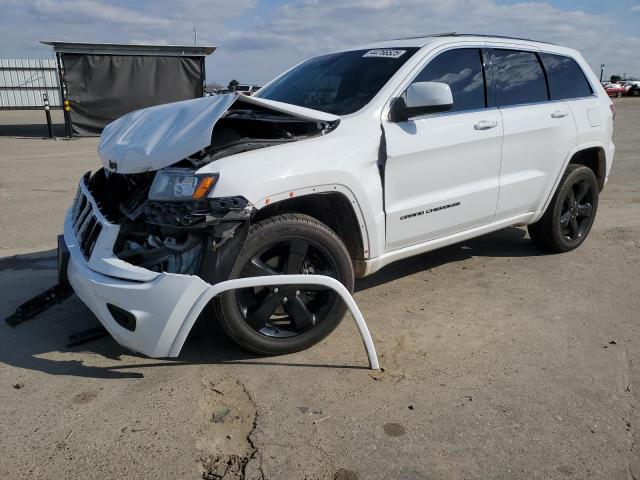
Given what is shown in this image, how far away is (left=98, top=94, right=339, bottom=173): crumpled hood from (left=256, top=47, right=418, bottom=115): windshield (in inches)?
16.9

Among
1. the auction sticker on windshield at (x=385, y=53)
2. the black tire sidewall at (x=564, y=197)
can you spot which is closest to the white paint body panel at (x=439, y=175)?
the auction sticker on windshield at (x=385, y=53)

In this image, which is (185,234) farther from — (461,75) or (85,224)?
(461,75)

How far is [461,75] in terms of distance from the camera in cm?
419

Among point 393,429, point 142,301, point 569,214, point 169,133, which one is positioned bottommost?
point 393,429

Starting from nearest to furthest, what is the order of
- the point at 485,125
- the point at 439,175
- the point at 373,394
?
1. the point at 373,394
2. the point at 439,175
3. the point at 485,125

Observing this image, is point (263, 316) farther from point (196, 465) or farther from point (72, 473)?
point (72, 473)

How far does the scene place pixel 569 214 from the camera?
5.31m

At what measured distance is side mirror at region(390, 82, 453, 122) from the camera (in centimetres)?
349

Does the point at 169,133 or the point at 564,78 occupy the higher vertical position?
the point at 564,78

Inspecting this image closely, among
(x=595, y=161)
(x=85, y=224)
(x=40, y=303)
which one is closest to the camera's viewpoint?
(x=85, y=224)

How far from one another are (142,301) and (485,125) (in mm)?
2762

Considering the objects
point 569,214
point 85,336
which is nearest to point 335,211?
point 85,336

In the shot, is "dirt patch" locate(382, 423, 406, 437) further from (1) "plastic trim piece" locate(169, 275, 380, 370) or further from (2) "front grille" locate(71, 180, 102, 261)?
(2) "front grille" locate(71, 180, 102, 261)

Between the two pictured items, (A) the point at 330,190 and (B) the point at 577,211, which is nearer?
(A) the point at 330,190
